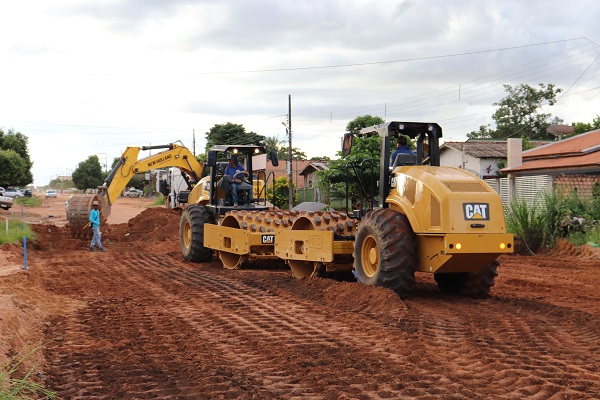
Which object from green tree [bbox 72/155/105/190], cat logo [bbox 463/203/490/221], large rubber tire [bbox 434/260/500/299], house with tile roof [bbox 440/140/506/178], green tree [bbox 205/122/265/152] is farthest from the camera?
green tree [bbox 72/155/105/190]

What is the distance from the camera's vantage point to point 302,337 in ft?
25.7

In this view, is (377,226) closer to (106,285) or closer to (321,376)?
(321,376)

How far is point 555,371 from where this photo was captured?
6.41m

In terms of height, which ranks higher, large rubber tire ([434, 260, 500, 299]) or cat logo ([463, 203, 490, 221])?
cat logo ([463, 203, 490, 221])

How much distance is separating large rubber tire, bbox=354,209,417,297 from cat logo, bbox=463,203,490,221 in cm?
90

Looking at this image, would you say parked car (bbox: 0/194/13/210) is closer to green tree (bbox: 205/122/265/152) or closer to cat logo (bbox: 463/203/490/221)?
green tree (bbox: 205/122/265/152)

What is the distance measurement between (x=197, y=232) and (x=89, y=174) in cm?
9949

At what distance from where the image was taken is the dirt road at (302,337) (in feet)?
→ 19.8

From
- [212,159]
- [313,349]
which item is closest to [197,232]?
[212,159]

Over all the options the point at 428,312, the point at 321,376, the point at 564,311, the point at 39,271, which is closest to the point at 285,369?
the point at 321,376

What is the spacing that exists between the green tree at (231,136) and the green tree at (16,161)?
15.7m

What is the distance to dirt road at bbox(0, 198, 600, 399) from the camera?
19.8 feet

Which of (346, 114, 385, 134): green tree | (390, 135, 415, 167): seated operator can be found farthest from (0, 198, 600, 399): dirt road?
(346, 114, 385, 134): green tree

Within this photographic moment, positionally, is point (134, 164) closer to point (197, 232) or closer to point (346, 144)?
point (197, 232)
